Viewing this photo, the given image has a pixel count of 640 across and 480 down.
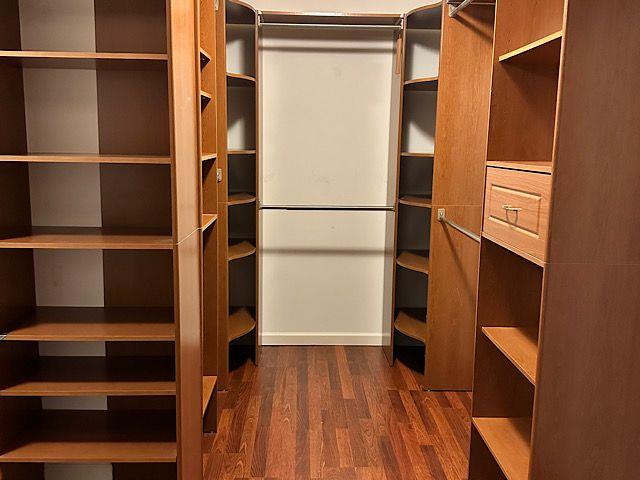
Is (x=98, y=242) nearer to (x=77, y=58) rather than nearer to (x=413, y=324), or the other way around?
(x=77, y=58)

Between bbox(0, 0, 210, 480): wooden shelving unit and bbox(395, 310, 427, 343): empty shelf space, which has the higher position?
bbox(0, 0, 210, 480): wooden shelving unit

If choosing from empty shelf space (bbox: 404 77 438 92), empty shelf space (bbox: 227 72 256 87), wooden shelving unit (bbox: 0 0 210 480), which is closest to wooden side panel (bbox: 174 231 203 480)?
wooden shelving unit (bbox: 0 0 210 480)

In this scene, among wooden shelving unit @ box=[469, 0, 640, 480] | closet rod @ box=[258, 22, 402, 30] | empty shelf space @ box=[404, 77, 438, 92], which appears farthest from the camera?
closet rod @ box=[258, 22, 402, 30]

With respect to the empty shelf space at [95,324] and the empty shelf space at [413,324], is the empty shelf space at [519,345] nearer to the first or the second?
the empty shelf space at [95,324]

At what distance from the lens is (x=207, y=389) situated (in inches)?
100

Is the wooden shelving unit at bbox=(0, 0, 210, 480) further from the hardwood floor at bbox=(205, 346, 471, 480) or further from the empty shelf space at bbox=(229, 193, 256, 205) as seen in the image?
the empty shelf space at bbox=(229, 193, 256, 205)

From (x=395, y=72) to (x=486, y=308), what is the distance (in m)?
1.81

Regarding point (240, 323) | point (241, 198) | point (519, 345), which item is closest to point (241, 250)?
point (241, 198)

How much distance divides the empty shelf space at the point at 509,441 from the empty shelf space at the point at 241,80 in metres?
1.85

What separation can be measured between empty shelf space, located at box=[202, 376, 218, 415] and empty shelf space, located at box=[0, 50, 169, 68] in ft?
3.98

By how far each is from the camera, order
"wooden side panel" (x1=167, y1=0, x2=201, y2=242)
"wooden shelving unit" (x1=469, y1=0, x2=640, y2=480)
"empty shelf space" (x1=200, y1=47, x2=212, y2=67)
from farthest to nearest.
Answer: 1. "empty shelf space" (x1=200, y1=47, x2=212, y2=67)
2. "wooden side panel" (x1=167, y1=0, x2=201, y2=242)
3. "wooden shelving unit" (x1=469, y1=0, x2=640, y2=480)

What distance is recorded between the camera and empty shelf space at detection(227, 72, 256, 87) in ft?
10.1

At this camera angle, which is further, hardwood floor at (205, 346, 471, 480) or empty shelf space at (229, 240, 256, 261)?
empty shelf space at (229, 240, 256, 261)

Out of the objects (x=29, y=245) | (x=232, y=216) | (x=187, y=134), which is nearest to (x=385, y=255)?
(x=232, y=216)
